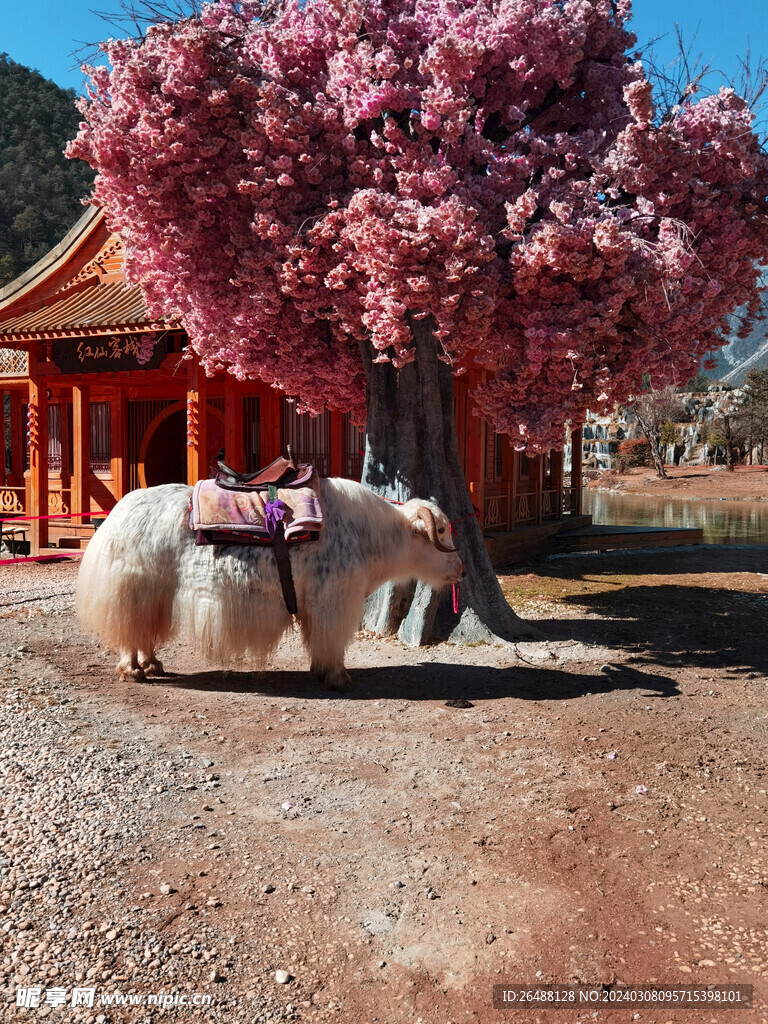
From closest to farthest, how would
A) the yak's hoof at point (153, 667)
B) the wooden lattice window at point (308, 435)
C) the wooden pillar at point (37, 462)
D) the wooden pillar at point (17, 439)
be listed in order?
the yak's hoof at point (153, 667)
the wooden lattice window at point (308, 435)
the wooden pillar at point (37, 462)
the wooden pillar at point (17, 439)

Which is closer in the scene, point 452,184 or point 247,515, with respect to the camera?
point 247,515

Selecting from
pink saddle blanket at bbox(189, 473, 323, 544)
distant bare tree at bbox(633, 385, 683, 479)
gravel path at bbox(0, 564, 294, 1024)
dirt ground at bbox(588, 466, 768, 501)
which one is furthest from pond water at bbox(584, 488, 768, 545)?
gravel path at bbox(0, 564, 294, 1024)

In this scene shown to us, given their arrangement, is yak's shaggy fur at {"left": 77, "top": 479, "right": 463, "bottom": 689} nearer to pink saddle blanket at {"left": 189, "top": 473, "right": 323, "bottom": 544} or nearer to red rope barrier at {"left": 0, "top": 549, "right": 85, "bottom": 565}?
pink saddle blanket at {"left": 189, "top": 473, "right": 323, "bottom": 544}

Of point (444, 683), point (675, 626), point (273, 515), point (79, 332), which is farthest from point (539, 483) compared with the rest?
point (273, 515)

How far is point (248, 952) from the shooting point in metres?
2.51

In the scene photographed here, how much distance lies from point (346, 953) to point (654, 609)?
723cm

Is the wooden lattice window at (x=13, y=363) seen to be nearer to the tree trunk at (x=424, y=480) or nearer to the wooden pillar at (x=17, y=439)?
the wooden pillar at (x=17, y=439)

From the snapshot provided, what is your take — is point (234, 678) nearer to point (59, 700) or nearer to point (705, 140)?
point (59, 700)

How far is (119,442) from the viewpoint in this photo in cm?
1463

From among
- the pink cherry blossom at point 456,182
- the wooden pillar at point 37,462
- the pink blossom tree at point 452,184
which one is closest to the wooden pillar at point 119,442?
the wooden pillar at point 37,462

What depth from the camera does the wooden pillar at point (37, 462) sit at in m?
13.4

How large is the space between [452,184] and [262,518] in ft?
9.57

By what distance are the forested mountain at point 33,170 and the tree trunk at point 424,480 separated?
34.8 metres

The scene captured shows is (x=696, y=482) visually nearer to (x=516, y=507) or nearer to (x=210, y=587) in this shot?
(x=516, y=507)
